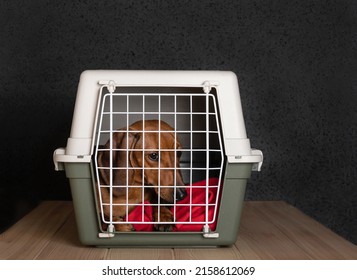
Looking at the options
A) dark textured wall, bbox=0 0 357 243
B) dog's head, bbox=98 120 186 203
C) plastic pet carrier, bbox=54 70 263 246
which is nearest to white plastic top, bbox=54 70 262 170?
plastic pet carrier, bbox=54 70 263 246

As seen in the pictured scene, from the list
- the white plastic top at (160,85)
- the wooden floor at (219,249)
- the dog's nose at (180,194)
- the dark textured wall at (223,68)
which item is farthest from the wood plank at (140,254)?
the dark textured wall at (223,68)

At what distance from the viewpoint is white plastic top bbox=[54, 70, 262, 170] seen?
1.43 metres

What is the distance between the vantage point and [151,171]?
1521mm

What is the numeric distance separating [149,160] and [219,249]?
0.97ft

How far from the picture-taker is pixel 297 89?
2.24 meters

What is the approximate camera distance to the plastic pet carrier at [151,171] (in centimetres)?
144

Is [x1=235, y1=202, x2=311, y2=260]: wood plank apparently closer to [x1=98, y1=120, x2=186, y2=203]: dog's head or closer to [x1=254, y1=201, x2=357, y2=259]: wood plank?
[x1=254, y1=201, x2=357, y2=259]: wood plank

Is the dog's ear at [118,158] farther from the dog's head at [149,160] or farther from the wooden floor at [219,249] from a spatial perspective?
the wooden floor at [219,249]

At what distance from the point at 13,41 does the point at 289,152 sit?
1.14 meters

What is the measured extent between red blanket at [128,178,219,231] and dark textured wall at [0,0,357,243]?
2.35ft

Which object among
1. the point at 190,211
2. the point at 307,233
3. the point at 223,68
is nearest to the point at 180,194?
the point at 190,211

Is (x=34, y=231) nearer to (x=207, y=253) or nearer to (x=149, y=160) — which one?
(x=149, y=160)

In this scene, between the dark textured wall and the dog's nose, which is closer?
the dog's nose
